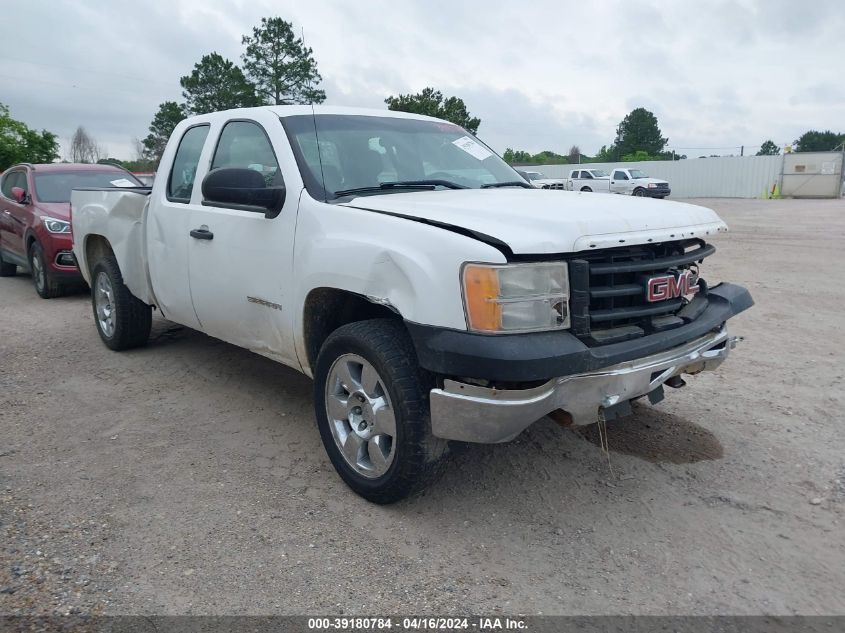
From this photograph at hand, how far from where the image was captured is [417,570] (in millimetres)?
2787

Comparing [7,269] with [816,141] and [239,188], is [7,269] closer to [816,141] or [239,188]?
[239,188]

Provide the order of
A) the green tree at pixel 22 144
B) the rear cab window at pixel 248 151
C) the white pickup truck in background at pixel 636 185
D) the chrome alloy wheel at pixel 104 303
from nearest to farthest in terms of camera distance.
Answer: the rear cab window at pixel 248 151
the chrome alloy wheel at pixel 104 303
the green tree at pixel 22 144
the white pickup truck in background at pixel 636 185

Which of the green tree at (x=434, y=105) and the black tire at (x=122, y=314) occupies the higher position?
the green tree at (x=434, y=105)

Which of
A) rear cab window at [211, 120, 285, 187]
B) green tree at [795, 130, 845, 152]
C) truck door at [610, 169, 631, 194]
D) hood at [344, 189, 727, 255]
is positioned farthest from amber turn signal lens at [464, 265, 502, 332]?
green tree at [795, 130, 845, 152]

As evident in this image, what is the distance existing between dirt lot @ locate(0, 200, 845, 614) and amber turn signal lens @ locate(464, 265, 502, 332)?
1006 mm

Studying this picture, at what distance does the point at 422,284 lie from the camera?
109 inches

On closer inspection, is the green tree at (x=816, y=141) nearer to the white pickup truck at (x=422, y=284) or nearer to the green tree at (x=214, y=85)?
the green tree at (x=214, y=85)

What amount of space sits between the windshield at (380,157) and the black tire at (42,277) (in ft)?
19.4

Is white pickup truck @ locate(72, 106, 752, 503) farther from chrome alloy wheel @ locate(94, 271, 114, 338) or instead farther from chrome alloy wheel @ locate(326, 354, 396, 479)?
chrome alloy wheel @ locate(94, 271, 114, 338)

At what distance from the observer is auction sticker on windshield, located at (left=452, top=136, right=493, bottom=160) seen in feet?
14.7

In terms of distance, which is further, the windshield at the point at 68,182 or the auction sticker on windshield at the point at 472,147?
the windshield at the point at 68,182

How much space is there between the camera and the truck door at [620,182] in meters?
31.2

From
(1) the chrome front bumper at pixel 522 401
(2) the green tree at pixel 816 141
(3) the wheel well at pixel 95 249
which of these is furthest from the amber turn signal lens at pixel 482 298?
(2) the green tree at pixel 816 141

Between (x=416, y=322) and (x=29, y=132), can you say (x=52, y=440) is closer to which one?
(x=416, y=322)
